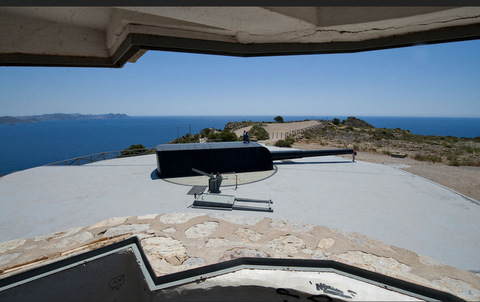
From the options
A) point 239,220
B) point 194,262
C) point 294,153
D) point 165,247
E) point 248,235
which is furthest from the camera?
point 294,153

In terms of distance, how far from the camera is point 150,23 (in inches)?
108

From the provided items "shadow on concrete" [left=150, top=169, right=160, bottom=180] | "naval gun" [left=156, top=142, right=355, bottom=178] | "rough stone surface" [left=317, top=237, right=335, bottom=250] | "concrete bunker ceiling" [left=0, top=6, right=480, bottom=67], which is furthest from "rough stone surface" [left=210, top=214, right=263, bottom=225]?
"shadow on concrete" [left=150, top=169, right=160, bottom=180]

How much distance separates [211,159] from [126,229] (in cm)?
673

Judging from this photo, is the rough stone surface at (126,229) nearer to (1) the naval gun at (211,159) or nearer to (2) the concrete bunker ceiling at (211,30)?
(2) the concrete bunker ceiling at (211,30)

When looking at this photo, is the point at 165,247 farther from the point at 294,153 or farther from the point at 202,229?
the point at 294,153

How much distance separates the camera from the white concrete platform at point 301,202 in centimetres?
610

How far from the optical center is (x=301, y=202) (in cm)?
808

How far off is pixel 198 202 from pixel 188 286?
4.59 metres

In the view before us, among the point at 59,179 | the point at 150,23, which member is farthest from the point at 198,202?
the point at 59,179

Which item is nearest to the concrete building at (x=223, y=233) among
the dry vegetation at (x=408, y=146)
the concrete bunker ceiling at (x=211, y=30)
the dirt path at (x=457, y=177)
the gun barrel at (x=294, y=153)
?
the concrete bunker ceiling at (x=211, y=30)

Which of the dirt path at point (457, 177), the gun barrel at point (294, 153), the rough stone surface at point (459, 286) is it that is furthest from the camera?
the dirt path at point (457, 177)

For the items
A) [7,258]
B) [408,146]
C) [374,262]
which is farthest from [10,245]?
[408,146]

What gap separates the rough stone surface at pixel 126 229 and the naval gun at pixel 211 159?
5475mm

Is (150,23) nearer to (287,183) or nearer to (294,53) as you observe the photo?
(294,53)
